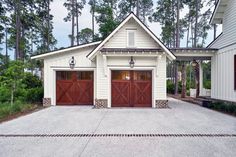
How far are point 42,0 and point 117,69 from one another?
19.2m

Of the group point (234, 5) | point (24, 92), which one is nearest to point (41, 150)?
point (24, 92)

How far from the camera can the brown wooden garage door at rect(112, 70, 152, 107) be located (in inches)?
484

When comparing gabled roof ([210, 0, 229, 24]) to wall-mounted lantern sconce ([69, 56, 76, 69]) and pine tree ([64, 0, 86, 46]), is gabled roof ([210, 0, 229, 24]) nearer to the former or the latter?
wall-mounted lantern sconce ([69, 56, 76, 69])

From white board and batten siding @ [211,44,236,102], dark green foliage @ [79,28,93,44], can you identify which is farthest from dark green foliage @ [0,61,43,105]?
dark green foliage @ [79,28,93,44]

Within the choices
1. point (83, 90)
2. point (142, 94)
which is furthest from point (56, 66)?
point (142, 94)

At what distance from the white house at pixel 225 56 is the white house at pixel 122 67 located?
3.43 m

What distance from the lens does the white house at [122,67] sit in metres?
11.7

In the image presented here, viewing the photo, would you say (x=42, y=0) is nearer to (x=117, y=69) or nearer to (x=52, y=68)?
(x=52, y=68)

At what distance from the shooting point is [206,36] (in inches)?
1367

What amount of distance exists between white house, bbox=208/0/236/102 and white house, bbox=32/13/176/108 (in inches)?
135

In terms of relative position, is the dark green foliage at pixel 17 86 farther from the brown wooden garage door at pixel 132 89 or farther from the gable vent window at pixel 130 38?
the gable vent window at pixel 130 38

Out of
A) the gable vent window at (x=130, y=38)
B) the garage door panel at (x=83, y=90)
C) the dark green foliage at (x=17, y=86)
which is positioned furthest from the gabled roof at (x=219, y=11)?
the dark green foliage at (x=17, y=86)

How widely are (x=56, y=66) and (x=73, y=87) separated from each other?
188 cm

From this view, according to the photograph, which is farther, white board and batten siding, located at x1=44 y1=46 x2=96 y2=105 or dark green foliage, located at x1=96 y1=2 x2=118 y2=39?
dark green foliage, located at x1=96 y1=2 x2=118 y2=39
